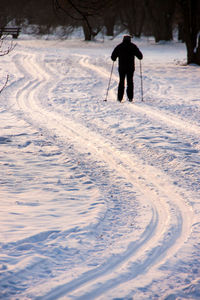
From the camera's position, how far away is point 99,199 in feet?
18.7

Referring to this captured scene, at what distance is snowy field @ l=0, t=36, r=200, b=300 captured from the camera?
3852 mm

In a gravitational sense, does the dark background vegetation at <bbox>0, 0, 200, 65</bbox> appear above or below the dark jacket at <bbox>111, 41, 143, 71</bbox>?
above

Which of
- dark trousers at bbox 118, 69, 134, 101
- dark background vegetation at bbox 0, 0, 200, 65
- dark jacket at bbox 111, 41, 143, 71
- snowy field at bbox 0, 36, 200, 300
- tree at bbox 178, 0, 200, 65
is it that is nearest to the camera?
snowy field at bbox 0, 36, 200, 300

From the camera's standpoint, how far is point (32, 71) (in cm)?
1852

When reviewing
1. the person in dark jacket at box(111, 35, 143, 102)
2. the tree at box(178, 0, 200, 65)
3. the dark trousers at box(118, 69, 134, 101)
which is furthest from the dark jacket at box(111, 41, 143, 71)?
the tree at box(178, 0, 200, 65)

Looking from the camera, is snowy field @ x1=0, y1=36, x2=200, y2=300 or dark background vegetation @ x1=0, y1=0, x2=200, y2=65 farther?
dark background vegetation @ x1=0, y1=0, x2=200, y2=65

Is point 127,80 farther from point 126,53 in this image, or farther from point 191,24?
point 191,24

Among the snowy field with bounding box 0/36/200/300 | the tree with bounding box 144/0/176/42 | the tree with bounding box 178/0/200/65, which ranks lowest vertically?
the snowy field with bounding box 0/36/200/300

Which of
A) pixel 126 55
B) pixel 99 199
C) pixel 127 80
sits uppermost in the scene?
pixel 126 55

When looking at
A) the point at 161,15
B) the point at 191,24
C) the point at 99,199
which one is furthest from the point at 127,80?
the point at 161,15

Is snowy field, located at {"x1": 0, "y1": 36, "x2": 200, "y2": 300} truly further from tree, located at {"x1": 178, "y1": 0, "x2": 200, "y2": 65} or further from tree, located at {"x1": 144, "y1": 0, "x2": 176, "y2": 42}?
tree, located at {"x1": 144, "y1": 0, "x2": 176, "y2": 42}

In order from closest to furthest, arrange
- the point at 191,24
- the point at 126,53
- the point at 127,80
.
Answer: the point at 126,53, the point at 127,80, the point at 191,24

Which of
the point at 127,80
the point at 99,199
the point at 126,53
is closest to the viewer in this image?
the point at 99,199

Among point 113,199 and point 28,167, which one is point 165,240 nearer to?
point 113,199
